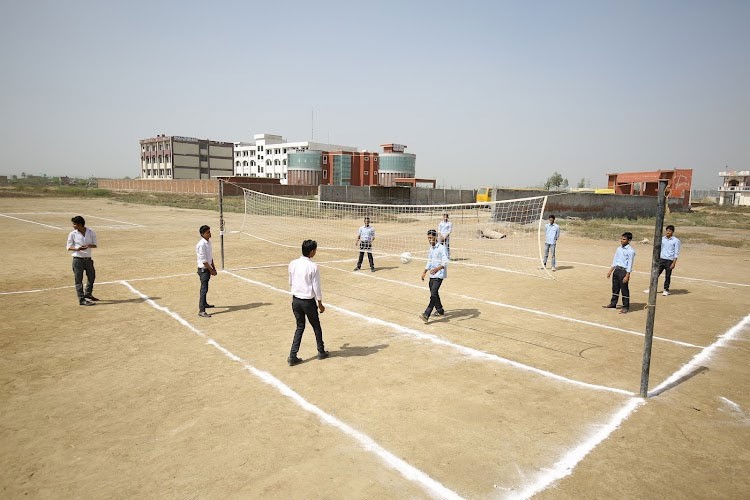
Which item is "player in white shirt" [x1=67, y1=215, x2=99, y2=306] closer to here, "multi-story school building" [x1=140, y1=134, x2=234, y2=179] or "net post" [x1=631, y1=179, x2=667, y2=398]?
"net post" [x1=631, y1=179, x2=667, y2=398]

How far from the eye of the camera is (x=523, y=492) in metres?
3.96

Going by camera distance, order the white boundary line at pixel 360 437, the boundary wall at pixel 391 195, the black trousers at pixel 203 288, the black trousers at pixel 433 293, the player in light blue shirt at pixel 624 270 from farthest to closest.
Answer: the boundary wall at pixel 391 195, the player in light blue shirt at pixel 624 270, the black trousers at pixel 203 288, the black trousers at pixel 433 293, the white boundary line at pixel 360 437

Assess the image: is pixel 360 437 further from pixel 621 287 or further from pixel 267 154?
pixel 267 154

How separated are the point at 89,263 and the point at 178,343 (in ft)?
13.7

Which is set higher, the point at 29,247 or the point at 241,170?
the point at 241,170

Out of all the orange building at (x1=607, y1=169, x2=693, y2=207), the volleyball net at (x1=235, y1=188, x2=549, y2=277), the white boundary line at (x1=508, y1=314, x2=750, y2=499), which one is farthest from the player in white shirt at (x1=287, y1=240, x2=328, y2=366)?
the orange building at (x1=607, y1=169, x2=693, y2=207)

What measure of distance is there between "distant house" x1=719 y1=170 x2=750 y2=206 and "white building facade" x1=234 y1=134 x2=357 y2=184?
7886 cm

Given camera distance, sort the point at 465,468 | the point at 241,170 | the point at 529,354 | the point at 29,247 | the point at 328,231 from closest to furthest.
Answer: the point at 465,468 < the point at 529,354 < the point at 29,247 < the point at 328,231 < the point at 241,170

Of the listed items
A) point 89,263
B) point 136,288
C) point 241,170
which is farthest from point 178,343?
point 241,170

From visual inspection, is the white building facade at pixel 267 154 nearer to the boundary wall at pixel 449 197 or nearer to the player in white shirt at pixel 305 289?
the boundary wall at pixel 449 197

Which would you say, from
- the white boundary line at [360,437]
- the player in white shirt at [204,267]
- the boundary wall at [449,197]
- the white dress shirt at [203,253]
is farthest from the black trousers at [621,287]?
the boundary wall at [449,197]

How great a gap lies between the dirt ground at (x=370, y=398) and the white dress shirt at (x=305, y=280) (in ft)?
3.85

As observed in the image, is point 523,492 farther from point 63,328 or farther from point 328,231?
point 328,231

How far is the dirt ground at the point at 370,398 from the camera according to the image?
13.6 feet
